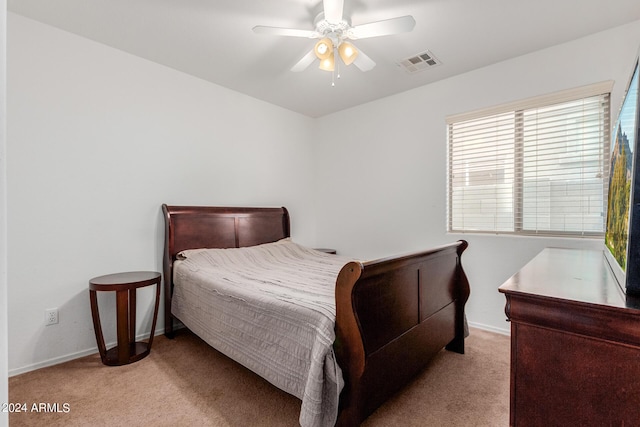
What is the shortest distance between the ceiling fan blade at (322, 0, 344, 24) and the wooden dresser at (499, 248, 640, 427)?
5.77ft

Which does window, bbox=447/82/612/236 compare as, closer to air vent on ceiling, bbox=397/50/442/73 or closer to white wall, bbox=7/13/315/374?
air vent on ceiling, bbox=397/50/442/73

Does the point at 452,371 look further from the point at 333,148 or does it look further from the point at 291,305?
the point at 333,148

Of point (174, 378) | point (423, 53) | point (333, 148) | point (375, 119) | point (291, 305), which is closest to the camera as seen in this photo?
point (291, 305)

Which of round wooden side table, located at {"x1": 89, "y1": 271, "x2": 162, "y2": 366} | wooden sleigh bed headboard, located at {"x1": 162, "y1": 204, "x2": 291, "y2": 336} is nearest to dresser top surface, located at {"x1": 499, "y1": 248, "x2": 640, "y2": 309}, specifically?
round wooden side table, located at {"x1": 89, "y1": 271, "x2": 162, "y2": 366}

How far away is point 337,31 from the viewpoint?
2023 millimetres

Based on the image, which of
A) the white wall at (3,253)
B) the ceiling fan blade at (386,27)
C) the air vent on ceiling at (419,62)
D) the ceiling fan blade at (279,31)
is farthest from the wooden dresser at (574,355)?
the air vent on ceiling at (419,62)

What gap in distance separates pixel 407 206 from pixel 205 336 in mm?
2390

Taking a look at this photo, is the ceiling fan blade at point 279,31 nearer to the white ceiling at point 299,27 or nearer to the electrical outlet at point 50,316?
the white ceiling at point 299,27

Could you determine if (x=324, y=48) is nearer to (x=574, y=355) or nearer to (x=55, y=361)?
(x=574, y=355)

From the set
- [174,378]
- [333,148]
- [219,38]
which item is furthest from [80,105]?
[333,148]

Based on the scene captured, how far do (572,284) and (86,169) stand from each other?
3.13 metres

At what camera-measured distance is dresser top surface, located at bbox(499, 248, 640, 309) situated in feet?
2.78

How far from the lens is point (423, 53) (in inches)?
101

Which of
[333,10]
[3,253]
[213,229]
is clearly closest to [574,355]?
[3,253]
